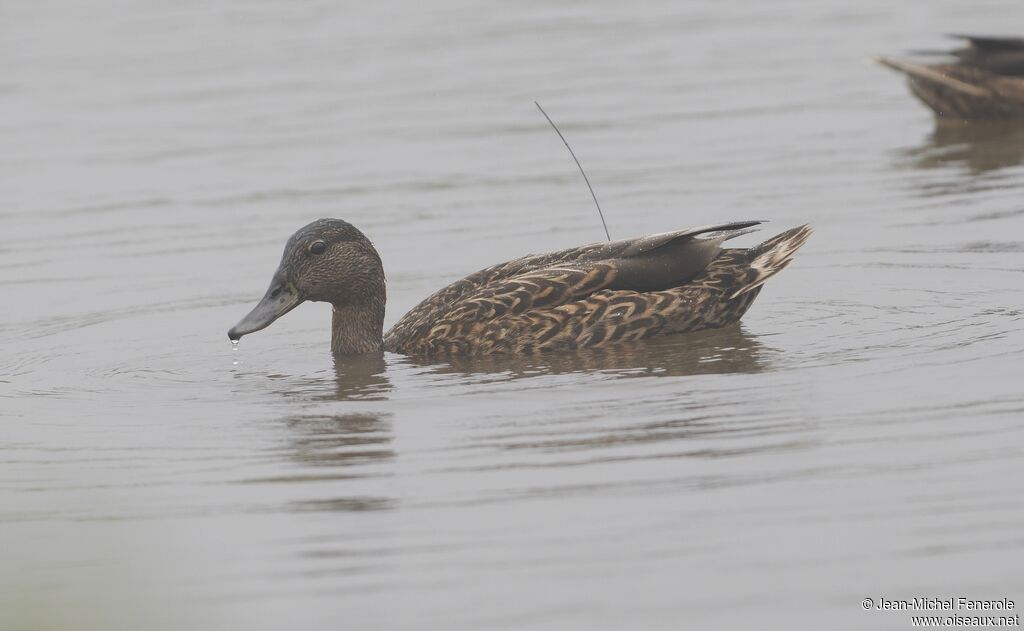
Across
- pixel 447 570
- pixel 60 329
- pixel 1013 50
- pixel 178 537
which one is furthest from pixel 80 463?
pixel 1013 50

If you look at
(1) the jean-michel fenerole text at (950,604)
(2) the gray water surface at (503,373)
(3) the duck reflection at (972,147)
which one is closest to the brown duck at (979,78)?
(3) the duck reflection at (972,147)

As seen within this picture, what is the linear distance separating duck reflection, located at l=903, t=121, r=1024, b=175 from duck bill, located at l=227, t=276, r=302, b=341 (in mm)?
6677

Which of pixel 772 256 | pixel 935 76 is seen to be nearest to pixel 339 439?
pixel 772 256

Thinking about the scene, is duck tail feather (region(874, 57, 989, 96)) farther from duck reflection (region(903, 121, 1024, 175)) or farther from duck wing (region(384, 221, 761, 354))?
duck wing (region(384, 221, 761, 354))

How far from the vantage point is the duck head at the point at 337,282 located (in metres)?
10.7

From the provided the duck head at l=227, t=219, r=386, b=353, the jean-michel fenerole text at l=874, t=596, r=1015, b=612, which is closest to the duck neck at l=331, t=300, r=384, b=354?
the duck head at l=227, t=219, r=386, b=353

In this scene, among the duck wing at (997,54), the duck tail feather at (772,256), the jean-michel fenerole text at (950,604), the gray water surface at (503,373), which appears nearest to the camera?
the jean-michel fenerole text at (950,604)

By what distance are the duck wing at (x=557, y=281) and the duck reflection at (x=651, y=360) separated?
0.21 m

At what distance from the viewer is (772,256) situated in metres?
10.5

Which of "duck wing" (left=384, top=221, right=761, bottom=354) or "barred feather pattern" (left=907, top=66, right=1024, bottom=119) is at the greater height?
"barred feather pattern" (left=907, top=66, right=1024, bottom=119)

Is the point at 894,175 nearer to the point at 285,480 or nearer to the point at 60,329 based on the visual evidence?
the point at 60,329

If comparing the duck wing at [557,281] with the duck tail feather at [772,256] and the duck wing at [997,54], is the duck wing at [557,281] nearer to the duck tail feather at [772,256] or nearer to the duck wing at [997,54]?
the duck tail feather at [772,256]

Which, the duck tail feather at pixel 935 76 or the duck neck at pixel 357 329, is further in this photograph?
the duck tail feather at pixel 935 76

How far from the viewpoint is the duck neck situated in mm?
10812
